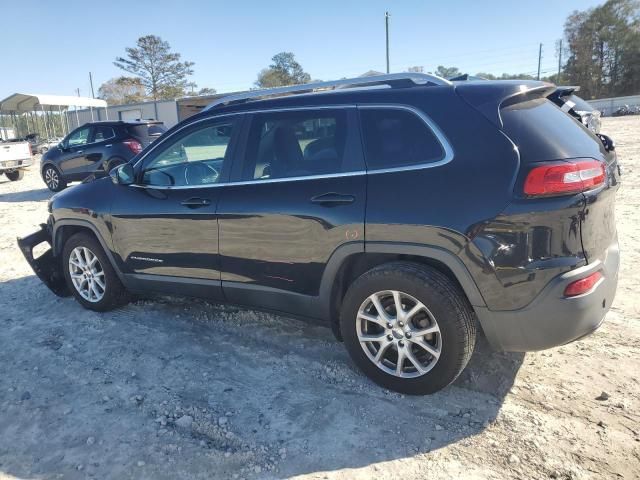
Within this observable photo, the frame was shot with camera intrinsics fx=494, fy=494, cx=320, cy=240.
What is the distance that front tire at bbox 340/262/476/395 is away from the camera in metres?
2.81

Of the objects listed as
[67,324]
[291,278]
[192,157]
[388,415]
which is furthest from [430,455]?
[67,324]

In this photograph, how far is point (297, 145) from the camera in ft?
11.3

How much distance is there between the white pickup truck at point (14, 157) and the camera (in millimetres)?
15595

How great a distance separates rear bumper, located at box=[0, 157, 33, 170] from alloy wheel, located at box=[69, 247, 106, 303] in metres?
13.6

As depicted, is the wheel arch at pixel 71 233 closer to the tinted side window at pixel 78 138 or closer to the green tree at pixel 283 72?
the tinted side window at pixel 78 138

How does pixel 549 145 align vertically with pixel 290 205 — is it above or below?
above

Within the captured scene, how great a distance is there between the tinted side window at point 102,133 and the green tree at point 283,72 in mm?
58250

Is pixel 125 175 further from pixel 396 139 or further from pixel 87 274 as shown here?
pixel 396 139

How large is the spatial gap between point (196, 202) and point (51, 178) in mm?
11530

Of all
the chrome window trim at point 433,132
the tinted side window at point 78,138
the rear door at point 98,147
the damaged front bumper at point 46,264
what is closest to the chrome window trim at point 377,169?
the chrome window trim at point 433,132

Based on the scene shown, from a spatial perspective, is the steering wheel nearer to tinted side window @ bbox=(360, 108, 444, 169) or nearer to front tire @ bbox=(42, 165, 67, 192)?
tinted side window @ bbox=(360, 108, 444, 169)

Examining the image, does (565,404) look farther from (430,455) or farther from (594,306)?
(430,455)

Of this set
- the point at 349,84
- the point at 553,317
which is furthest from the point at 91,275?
the point at 553,317

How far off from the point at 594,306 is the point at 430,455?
1189 mm
